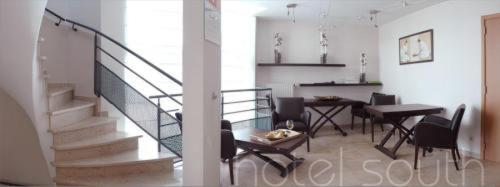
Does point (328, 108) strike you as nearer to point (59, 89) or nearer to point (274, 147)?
point (274, 147)

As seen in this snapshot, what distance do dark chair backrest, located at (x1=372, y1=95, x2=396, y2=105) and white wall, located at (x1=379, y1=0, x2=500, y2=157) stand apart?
0.22 meters

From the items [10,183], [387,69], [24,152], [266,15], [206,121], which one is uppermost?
[266,15]

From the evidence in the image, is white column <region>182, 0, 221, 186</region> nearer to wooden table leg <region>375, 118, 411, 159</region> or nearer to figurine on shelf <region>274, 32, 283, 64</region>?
wooden table leg <region>375, 118, 411, 159</region>

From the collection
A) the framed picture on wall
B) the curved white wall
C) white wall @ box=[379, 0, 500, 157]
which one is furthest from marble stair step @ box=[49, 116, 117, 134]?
the framed picture on wall

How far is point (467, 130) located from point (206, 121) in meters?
4.09

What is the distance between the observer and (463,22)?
13.5ft

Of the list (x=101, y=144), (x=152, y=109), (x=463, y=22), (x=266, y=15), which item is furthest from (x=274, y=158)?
(x=463, y=22)

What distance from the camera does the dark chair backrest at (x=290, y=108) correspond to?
16.0 ft

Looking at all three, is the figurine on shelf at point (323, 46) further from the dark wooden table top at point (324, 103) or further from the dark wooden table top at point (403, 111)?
the dark wooden table top at point (403, 111)

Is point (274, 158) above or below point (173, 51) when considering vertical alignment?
below

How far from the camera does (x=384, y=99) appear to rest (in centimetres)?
550

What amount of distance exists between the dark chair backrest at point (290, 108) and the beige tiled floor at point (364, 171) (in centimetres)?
75

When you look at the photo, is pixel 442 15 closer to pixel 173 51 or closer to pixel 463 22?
pixel 463 22

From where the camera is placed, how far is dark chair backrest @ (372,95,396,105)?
18.0ft
